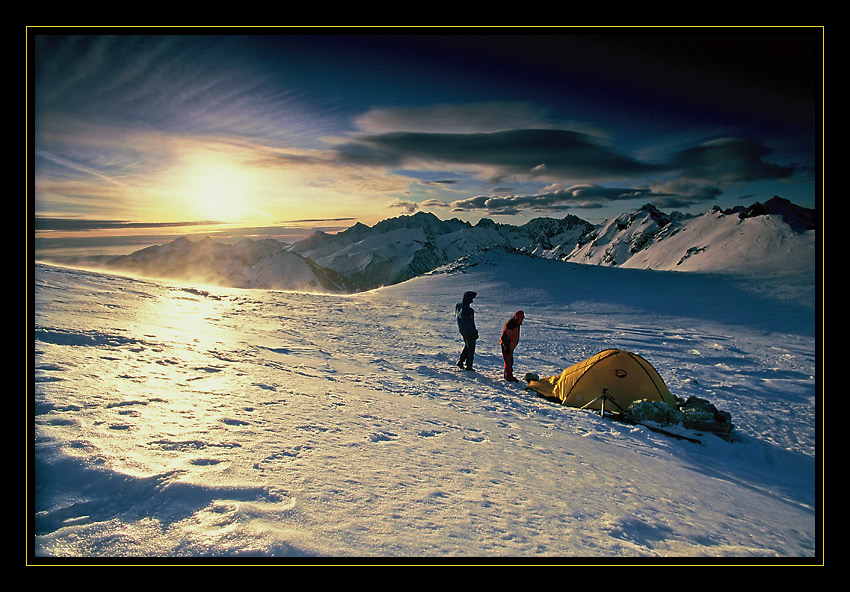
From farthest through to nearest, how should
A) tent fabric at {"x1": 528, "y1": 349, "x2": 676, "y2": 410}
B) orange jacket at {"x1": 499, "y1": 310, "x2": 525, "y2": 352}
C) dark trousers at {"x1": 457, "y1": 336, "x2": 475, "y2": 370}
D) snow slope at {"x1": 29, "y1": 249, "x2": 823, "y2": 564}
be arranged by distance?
dark trousers at {"x1": 457, "y1": 336, "x2": 475, "y2": 370}, orange jacket at {"x1": 499, "y1": 310, "x2": 525, "y2": 352}, tent fabric at {"x1": 528, "y1": 349, "x2": 676, "y2": 410}, snow slope at {"x1": 29, "y1": 249, "x2": 823, "y2": 564}

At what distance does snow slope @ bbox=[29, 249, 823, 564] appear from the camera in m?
2.58

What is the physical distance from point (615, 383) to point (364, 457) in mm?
6238

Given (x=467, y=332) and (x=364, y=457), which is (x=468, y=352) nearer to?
(x=467, y=332)

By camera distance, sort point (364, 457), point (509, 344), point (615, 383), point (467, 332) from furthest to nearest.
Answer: point (467, 332) → point (509, 344) → point (615, 383) → point (364, 457)

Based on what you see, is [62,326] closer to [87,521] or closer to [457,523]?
[87,521]

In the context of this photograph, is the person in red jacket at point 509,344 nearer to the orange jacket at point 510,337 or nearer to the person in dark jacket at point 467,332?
the orange jacket at point 510,337

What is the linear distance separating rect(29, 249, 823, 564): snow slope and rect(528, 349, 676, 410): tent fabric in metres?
0.77

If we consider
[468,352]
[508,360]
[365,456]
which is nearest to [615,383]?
[508,360]

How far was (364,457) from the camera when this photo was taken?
162 inches

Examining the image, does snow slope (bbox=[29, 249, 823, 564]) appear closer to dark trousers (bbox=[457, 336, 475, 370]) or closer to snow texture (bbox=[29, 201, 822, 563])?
snow texture (bbox=[29, 201, 822, 563])

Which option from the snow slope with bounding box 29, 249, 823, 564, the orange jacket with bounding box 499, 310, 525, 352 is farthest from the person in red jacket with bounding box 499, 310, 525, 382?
the snow slope with bounding box 29, 249, 823, 564

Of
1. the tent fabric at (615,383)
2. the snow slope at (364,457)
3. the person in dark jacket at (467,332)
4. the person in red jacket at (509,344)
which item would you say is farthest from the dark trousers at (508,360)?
the tent fabric at (615,383)

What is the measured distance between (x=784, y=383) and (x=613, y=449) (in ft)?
27.8
